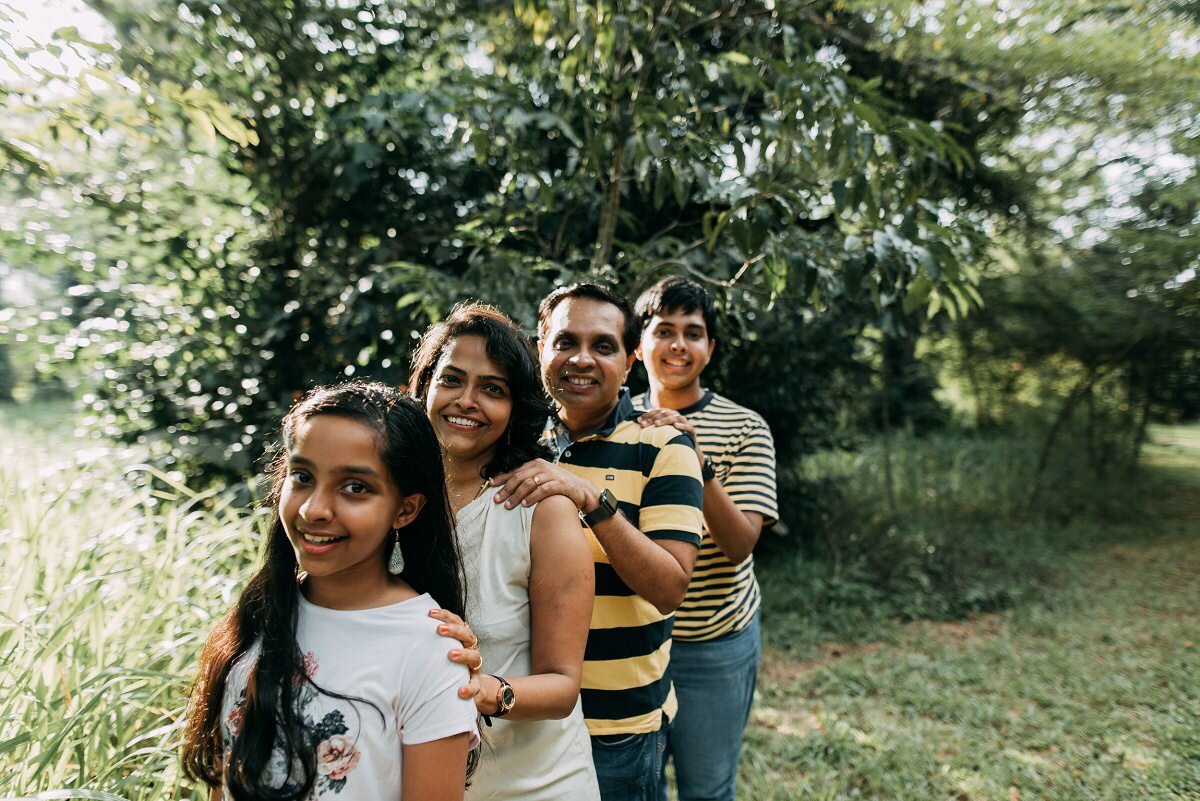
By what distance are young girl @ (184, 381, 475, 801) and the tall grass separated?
20.6 inches

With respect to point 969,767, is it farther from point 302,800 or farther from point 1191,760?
point 302,800

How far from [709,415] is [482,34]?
3912 millimetres

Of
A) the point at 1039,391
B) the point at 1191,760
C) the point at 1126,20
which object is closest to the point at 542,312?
the point at 1191,760

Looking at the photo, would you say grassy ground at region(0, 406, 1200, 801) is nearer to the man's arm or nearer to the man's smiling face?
the man's arm

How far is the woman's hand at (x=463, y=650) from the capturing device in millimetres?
1035

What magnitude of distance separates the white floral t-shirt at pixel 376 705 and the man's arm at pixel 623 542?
0.28 metres

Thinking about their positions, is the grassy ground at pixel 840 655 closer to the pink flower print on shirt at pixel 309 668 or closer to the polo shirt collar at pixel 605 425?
the pink flower print on shirt at pixel 309 668

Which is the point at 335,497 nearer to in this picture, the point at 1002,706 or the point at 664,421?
the point at 664,421

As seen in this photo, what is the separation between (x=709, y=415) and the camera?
2.07m

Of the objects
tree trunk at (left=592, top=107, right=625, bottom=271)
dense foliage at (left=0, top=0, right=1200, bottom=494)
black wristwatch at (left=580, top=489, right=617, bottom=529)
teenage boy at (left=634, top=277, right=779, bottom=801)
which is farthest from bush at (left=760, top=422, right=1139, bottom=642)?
black wristwatch at (left=580, top=489, right=617, bottom=529)

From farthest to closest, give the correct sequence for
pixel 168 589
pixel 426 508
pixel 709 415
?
1. pixel 168 589
2. pixel 709 415
3. pixel 426 508

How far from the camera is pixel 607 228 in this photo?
280 centimetres

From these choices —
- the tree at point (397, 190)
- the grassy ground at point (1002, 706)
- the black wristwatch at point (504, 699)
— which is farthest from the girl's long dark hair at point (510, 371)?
the grassy ground at point (1002, 706)

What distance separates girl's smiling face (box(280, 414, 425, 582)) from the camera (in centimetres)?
105
